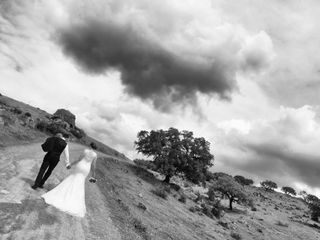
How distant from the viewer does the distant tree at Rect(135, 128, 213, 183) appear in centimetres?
4581

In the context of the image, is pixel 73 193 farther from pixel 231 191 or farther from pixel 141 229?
pixel 231 191

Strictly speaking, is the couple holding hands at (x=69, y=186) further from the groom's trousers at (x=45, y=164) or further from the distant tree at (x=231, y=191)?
the distant tree at (x=231, y=191)

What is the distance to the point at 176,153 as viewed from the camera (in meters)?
46.6

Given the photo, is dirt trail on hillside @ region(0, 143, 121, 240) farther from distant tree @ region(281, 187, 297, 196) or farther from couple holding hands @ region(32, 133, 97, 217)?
distant tree @ region(281, 187, 297, 196)

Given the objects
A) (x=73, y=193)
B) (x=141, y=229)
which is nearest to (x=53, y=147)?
(x=73, y=193)

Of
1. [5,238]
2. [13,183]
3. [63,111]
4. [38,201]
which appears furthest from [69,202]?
[63,111]

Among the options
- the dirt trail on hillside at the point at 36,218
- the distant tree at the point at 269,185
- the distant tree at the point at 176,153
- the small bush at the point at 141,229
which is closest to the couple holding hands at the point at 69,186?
the dirt trail on hillside at the point at 36,218

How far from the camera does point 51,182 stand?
575 inches

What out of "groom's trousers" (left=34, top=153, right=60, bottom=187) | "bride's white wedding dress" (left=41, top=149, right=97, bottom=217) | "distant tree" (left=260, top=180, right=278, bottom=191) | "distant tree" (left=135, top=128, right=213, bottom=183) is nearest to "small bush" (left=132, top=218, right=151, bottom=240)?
"bride's white wedding dress" (left=41, top=149, right=97, bottom=217)

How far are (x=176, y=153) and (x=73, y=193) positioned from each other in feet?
119

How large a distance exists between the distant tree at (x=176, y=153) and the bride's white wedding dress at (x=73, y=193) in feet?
110

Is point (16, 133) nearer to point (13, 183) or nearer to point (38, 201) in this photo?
point (13, 183)

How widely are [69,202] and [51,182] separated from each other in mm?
4330

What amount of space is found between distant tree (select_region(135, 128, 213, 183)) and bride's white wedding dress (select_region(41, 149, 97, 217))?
3340cm
